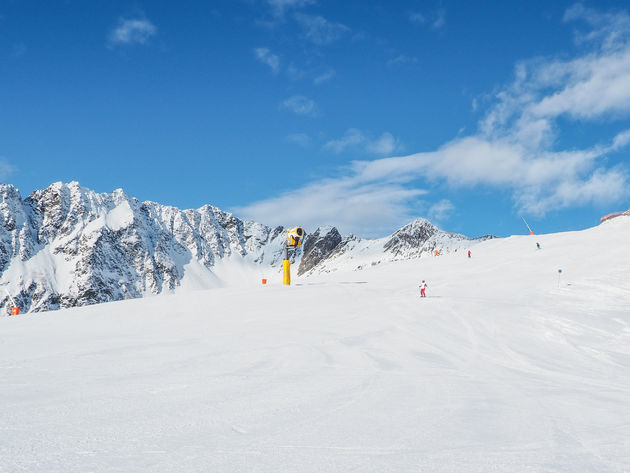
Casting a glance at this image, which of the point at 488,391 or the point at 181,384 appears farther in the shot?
the point at 488,391

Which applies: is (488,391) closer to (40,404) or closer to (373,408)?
(373,408)

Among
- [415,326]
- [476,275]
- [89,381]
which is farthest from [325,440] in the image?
[476,275]

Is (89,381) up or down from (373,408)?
up

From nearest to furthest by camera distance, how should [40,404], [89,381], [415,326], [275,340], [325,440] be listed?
[325,440], [40,404], [89,381], [275,340], [415,326]

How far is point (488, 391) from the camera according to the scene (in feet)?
25.4

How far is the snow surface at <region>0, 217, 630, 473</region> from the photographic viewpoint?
13.7 ft

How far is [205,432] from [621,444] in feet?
15.6

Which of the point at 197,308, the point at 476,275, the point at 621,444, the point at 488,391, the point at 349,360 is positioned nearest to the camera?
the point at 621,444

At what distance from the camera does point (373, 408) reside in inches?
236

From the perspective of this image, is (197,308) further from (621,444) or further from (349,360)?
(621,444)

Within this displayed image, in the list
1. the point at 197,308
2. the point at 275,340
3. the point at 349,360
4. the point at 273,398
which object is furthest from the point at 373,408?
the point at 197,308

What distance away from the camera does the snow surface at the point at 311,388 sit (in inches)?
164

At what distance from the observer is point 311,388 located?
22.8ft

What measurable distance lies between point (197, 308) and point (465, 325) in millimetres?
10732
